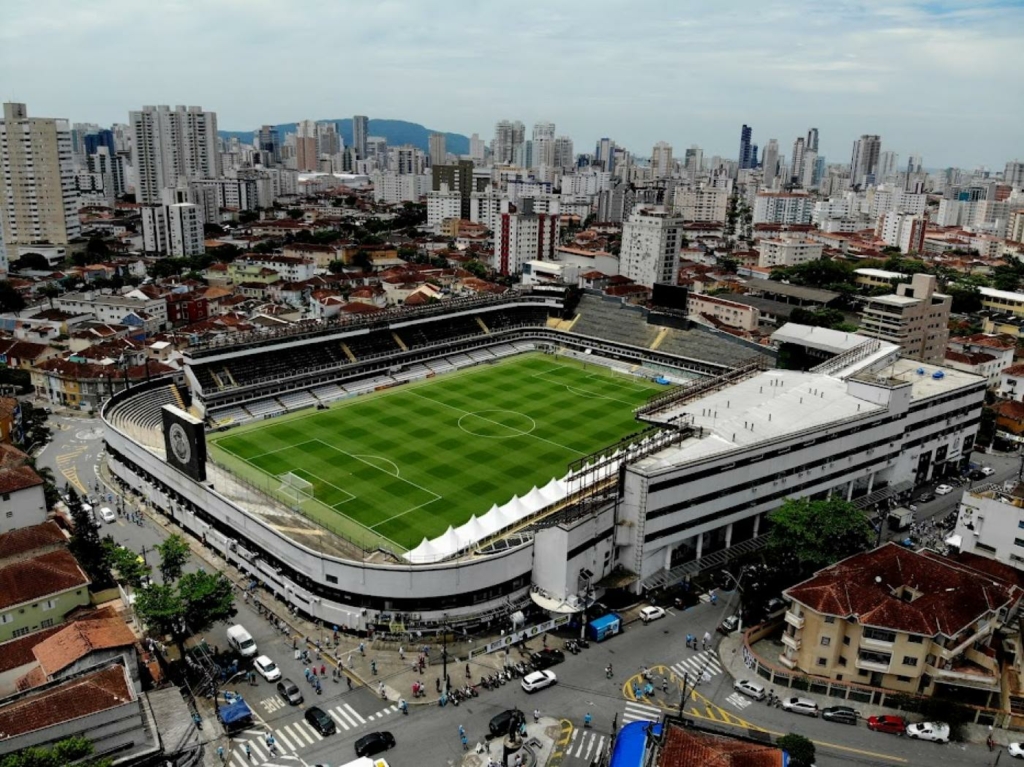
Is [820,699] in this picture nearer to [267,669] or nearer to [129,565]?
[267,669]

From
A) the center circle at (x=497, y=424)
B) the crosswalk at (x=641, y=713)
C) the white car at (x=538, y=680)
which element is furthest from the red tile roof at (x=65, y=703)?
the center circle at (x=497, y=424)

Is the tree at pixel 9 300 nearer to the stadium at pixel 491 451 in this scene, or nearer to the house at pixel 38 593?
the stadium at pixel 491 451

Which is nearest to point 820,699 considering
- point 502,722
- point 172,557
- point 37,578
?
point 502,722

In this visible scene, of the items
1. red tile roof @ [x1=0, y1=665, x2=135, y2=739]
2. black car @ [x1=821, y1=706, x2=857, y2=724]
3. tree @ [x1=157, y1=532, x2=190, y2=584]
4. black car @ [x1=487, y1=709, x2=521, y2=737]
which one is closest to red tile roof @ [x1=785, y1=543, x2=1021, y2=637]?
black car @ [x1=821, y1=706, x2=857, y2=724]

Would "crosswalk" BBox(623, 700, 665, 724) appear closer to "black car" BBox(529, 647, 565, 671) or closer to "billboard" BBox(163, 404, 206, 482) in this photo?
"black car" BBox(529, 647, 565, 671)

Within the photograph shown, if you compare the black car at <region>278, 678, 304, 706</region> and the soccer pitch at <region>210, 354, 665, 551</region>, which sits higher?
the soccer pitch at <region>210, 354, 665, 551</region>
